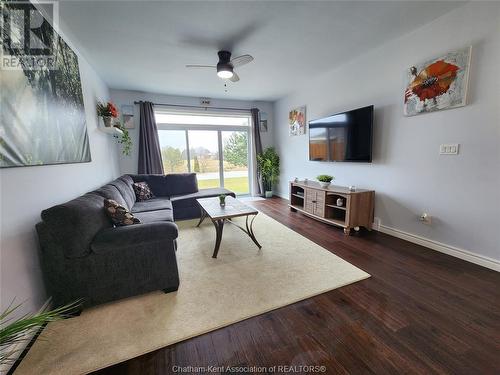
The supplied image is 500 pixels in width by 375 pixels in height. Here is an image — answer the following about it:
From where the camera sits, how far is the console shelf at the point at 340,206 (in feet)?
9.89

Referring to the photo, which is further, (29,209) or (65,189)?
(65,189)

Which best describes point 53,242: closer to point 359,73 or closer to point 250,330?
point 250,330

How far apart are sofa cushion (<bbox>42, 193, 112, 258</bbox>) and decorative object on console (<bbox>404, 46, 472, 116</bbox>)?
3577mm

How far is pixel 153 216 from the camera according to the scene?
2.61m

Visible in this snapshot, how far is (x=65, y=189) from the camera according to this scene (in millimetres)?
2102

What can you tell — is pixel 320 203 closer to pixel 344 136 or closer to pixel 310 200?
pixel 310 200

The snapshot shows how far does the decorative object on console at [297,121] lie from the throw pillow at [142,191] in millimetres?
3332

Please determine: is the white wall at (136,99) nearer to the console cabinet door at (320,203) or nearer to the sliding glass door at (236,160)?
the sliding glass door at (236,160)

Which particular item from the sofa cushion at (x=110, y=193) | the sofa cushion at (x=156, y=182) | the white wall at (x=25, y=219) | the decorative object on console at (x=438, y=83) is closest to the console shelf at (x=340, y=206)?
the decorative object on console at (x=438, y=83)

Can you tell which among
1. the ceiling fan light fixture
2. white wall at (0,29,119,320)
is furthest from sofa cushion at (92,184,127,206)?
the ceiling fan light fixture

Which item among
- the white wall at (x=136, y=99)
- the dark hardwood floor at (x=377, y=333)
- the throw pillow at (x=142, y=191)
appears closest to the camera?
the dark hardwood floor at (x=377, y=333)

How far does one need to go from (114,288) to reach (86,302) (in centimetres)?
21

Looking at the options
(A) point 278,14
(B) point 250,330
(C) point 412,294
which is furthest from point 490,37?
(B) point 250,330

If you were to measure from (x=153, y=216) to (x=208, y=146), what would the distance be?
10.2 feet
